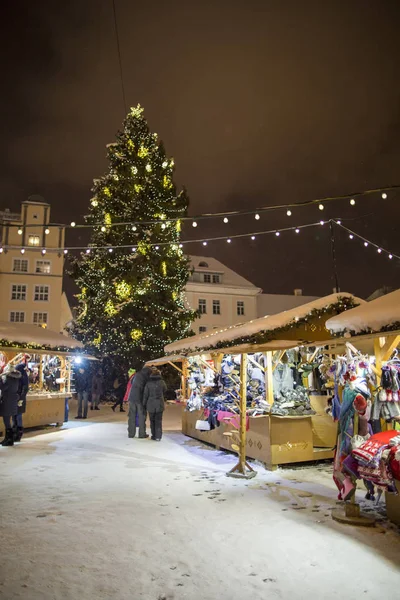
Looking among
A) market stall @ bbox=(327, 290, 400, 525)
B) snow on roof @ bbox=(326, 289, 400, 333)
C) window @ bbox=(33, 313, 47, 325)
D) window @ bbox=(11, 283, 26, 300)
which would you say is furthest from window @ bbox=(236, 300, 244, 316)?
snow on roof @ bbox=(326, 289, 400, 333)

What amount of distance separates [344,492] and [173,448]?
21.9ft

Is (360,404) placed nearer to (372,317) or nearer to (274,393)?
(372,317)

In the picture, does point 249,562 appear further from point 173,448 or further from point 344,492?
point 173,448

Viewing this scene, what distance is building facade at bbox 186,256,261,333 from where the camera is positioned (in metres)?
45.8

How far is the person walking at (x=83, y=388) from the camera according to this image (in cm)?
1795

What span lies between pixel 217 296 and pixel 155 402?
1347 inches

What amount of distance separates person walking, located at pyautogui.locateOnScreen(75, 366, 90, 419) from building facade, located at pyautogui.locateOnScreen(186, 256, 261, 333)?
26.3 meters

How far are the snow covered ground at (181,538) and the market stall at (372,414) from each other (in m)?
0.55

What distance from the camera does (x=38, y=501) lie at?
623 centimetres

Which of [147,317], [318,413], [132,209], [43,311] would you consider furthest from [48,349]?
[43,311]

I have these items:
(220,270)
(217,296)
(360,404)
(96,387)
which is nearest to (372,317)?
(360,404)

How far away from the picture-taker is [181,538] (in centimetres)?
478

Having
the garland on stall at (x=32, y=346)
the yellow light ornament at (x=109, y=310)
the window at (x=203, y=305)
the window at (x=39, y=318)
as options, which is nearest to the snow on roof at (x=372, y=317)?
the garland on stall at (x=32, y=346)

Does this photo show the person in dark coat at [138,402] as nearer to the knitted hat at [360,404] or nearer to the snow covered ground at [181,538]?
the snow covered ground at [181,538]
